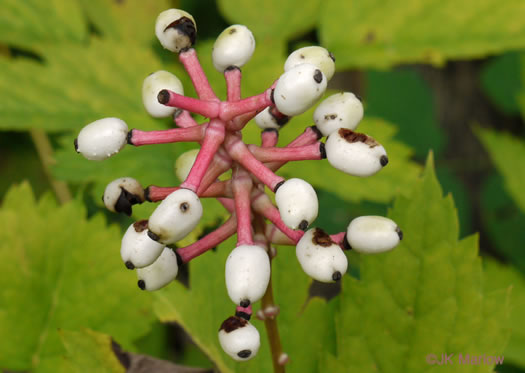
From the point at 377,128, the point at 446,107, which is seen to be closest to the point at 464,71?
the point at 446,107


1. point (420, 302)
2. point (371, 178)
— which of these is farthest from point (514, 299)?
point (420, 302)

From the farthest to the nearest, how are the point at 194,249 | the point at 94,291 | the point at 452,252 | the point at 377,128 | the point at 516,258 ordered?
the point at 516,258 → the point at 377,128 → the point at 94,291 → the point at 452,252 → the point at 194,249

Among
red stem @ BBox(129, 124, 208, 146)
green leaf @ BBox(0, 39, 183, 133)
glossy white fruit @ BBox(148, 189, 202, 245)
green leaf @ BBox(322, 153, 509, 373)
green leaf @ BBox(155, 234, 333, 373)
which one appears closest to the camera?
glossy white fruit @ BBox(148, 189, 202, 245)

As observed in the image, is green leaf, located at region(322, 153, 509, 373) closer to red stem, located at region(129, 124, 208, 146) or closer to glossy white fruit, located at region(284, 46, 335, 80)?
glossy white fruit, located at region(284, 46, 335, 80)

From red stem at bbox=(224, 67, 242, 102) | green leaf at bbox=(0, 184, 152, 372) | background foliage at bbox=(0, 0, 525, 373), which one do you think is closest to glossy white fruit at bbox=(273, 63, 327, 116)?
red stem at bbox=(224, 67, 242, 102)

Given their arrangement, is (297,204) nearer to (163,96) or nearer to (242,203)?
(242,203)

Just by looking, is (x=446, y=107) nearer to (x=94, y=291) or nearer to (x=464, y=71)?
(x=464, y=71)

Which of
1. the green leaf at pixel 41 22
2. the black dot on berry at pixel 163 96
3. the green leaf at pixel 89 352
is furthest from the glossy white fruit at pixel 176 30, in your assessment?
the green leaf at pixel 41 22

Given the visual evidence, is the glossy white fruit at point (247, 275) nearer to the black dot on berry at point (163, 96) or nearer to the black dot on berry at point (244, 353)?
the black dot on berry at point (244, 353)
